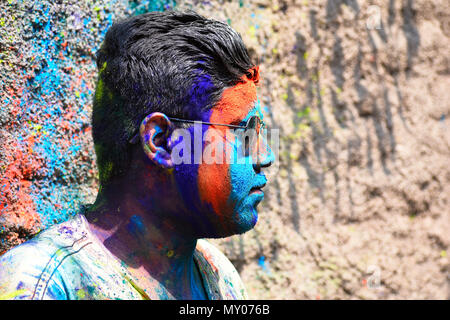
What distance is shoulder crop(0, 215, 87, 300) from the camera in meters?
1.71

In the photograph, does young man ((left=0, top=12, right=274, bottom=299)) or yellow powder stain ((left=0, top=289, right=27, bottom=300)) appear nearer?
yellow powder stain ((left=0, top=289, right=27, bottom=300))

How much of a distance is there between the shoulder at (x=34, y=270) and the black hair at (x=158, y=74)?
36 cm

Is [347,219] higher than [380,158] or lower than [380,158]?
lower

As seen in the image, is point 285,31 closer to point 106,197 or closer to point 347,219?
point 347,219

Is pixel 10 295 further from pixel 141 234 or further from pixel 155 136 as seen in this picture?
pixel 155 136

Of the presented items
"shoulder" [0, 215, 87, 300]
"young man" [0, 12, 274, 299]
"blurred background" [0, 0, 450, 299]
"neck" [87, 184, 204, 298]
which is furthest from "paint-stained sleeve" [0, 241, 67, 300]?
"blurred background" [0, 0, 450, 299]

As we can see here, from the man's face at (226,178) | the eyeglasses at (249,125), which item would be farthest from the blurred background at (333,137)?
the man's face at (226,178)

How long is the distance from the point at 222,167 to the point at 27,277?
0.72m

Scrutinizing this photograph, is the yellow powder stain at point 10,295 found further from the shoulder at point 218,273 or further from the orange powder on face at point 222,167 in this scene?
the shoulder at point 218,273

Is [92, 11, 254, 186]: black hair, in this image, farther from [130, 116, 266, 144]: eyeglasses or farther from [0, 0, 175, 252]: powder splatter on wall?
[0, 0, 175, 252]: powder splatter on wall

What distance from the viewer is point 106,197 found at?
7.02 ft

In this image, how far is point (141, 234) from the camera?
2.09 m
